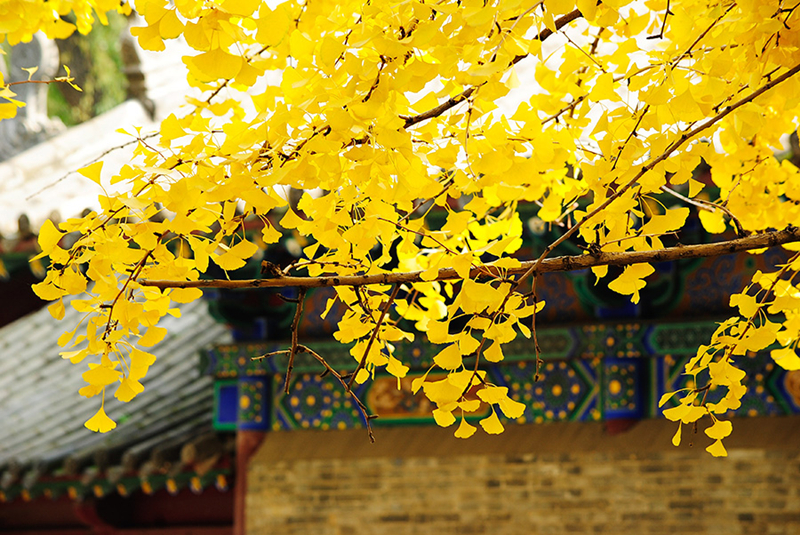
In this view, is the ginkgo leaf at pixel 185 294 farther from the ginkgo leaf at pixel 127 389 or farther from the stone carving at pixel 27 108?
the stone carving at pixel 27 108

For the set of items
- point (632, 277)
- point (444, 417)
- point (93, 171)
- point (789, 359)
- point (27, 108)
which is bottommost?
point (444, 417)

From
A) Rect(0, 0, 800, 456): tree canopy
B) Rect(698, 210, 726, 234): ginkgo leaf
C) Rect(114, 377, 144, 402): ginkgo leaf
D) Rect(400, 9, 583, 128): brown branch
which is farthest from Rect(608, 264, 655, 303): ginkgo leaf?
Rect(114, 377, 144, 402): ginkgo leaf

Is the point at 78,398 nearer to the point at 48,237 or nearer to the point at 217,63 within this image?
the point at 48,237

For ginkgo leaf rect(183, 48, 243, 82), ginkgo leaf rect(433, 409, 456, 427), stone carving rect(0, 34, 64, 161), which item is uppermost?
stone carving rect(0, 34, 64, 161)

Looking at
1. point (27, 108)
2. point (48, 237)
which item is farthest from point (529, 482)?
point (27, 108)

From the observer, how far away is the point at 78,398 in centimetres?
514

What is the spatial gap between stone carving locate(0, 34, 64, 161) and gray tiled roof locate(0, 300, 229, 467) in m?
2.31

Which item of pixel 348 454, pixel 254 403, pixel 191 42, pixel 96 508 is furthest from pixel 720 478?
pixel 96 508

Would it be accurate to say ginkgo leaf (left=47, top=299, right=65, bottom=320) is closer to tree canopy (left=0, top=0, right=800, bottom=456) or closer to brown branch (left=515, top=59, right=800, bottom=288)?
tree canopy (left=0, top=0, right=800, bottom=456)

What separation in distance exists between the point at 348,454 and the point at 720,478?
1.65 m

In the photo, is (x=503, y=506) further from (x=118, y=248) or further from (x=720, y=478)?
(x=118, y=248)

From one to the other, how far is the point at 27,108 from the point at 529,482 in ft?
28.9

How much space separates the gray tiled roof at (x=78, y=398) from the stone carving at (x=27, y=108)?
2.31m

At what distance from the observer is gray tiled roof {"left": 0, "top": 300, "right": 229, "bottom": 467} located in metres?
4.74
